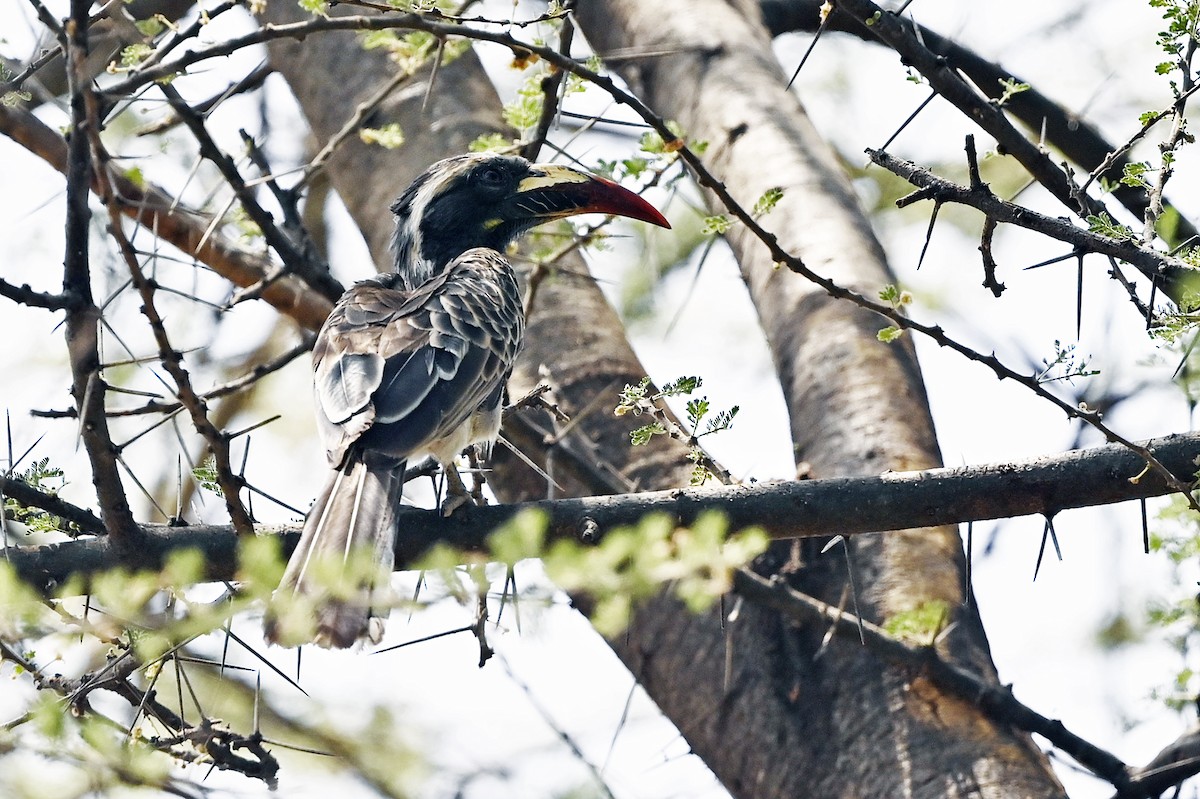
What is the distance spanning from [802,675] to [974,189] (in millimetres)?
1640

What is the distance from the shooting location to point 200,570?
2.43m

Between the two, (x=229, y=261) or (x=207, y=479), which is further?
(x=229, y=261)

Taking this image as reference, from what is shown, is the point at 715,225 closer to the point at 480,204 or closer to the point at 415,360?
the point at 415,360

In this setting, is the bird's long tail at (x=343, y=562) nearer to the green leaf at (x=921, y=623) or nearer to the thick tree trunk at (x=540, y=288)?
the thick tree trunk at (x=540, y=288)

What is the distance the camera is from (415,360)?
3162mm

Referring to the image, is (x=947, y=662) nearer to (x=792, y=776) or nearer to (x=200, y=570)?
(x=792, y=776)

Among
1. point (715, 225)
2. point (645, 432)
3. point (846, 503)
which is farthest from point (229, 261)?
point (846, 503)

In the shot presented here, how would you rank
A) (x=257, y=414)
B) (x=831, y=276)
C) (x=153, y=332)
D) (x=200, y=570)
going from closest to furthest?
(x=153, y=332) < (x=200, y=570) < (x=831, y=276) < (x=257, y=414)

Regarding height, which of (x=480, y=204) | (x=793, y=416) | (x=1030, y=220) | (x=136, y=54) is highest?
(x=480, y=204)

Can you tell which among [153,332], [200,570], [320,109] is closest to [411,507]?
[200,570]

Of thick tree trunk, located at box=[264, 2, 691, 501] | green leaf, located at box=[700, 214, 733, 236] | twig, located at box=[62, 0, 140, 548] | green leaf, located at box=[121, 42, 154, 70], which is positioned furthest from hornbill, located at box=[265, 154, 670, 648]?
green leaf, located at box=[121, 42, 154, 70]

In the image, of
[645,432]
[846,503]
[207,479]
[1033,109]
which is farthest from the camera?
[1033,109]

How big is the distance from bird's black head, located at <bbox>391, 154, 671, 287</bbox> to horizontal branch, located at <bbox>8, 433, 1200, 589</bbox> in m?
1.85

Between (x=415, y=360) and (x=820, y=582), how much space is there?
1320 millimetres
